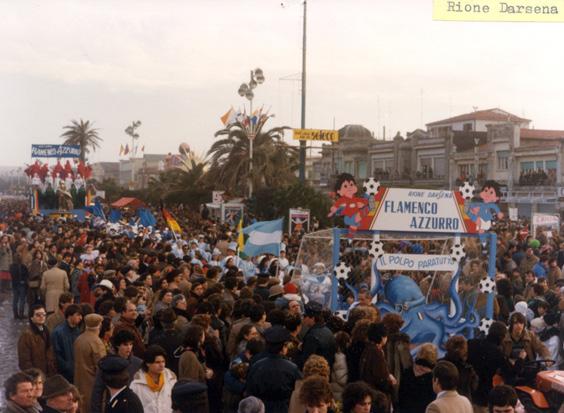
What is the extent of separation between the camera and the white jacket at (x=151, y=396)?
590 centimetres

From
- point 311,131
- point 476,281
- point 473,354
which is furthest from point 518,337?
point 311,131

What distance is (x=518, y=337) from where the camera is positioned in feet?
26.0

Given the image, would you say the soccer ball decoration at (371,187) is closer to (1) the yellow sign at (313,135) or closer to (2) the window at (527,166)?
(1) the yellow sign at (313,135)

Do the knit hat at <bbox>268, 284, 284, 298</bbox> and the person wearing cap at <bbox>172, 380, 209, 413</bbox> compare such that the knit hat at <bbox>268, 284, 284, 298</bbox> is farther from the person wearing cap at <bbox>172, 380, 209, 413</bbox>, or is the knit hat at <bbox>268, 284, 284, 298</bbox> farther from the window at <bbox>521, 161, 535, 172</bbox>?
the window at <bbox>521, 161, 535, 172</bbox>

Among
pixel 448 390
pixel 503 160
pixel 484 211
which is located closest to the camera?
pixel 448 390

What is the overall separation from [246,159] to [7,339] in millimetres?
23502

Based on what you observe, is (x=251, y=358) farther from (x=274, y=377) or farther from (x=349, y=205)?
(x=349, y=205)

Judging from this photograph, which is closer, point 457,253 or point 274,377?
point 274,377

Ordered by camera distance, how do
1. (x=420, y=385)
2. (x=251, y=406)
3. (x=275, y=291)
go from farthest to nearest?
(x=275, y=291) → (x=420, y=385) → (x=251, y=406)

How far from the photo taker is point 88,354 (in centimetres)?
705

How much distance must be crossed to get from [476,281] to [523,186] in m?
37.5

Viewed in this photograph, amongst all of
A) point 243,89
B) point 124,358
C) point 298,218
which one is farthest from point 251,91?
point 124,358

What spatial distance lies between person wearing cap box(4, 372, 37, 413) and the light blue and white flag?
10.5 meters

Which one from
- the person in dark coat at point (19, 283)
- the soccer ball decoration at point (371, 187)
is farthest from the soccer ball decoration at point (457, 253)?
the person in dark coat at point (19, 283)
